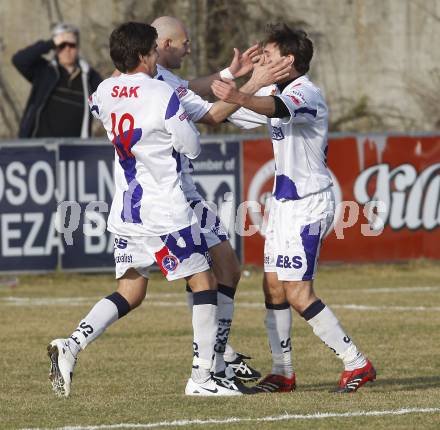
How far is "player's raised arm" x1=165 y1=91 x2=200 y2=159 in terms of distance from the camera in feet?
27.1

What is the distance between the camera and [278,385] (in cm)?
895

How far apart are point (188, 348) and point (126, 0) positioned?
12815mm

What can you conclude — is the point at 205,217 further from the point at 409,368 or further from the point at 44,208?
the point at 44,208

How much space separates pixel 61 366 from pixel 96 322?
34cm

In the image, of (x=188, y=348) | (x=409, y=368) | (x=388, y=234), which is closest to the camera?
(x=409, y=368)

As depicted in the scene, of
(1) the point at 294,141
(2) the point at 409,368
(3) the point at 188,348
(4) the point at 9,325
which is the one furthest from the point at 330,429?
(4) the point at 9,325

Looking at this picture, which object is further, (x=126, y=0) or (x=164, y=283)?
(x=126, y=0)

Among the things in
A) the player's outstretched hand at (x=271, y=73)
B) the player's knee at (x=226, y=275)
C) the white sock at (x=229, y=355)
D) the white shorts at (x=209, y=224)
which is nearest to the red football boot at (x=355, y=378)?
the white sock at (x=229, y=355)

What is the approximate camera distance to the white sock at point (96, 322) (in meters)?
8.41

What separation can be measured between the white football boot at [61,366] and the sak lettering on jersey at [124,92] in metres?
1.44

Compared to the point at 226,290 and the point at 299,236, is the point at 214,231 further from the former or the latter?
the point at 299,236

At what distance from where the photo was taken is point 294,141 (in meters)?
8.80

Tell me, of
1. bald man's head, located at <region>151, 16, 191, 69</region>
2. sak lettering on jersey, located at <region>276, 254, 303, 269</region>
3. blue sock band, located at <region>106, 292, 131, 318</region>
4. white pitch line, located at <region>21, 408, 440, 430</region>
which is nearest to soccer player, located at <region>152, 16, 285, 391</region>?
bald man's head, located at <region>151, 16, 191, 69</region>

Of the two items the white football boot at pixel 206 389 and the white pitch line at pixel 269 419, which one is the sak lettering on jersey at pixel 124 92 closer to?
the white football boot at pixel 206 389
